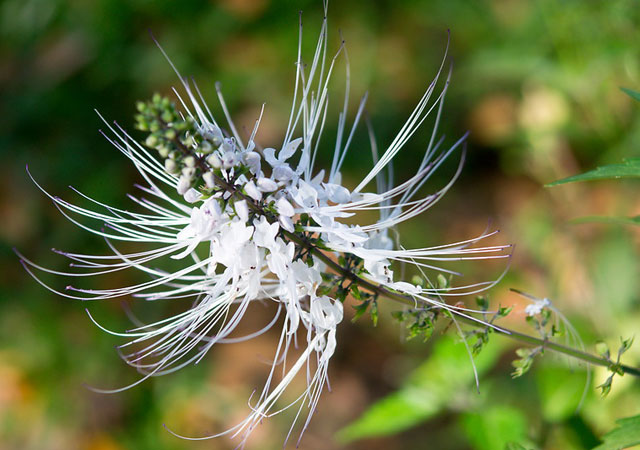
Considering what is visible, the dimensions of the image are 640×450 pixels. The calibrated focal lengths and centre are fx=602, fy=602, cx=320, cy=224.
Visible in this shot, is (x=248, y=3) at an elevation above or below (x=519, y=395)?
above

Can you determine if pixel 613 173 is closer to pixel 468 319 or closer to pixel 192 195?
pixel 468 319

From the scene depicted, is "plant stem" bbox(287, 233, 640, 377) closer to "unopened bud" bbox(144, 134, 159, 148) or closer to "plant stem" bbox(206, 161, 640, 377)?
"plant stem" bbox(206, 161, 640, 377)

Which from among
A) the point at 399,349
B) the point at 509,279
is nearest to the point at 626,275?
the point at 509,279

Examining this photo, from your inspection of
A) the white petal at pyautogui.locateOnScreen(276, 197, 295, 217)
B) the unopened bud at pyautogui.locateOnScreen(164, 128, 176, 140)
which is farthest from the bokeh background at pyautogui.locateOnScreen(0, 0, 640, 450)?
the unopened bud at pyautogui.locateOnScreen(164, 128, 176, 140)

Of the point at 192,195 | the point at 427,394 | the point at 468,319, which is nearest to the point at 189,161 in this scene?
the point at 192,195

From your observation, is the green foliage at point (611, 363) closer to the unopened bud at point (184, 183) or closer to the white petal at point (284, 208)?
the white petal at point (284, 208)

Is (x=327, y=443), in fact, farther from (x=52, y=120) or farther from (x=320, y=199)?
(x=52, y=120)
